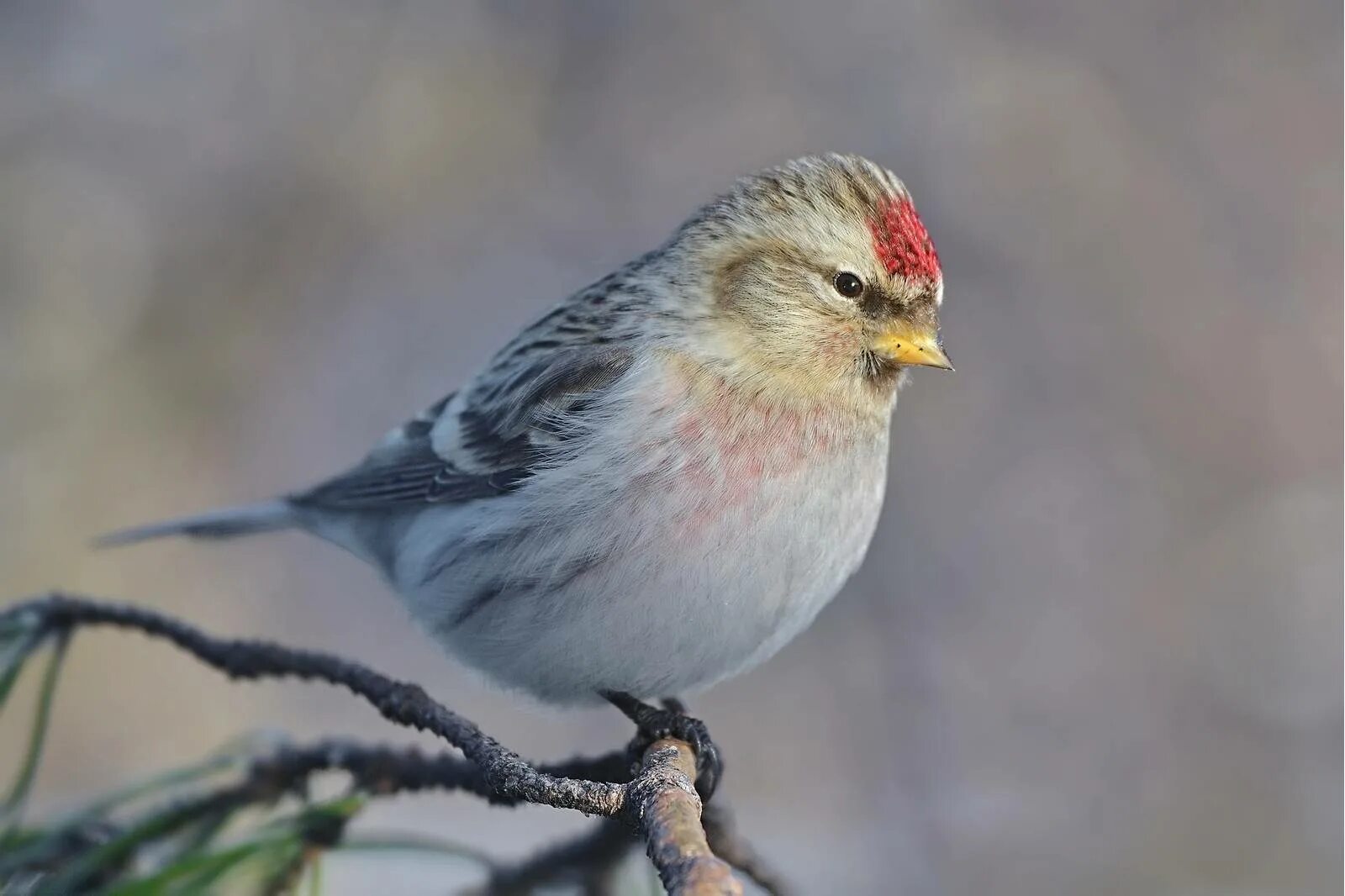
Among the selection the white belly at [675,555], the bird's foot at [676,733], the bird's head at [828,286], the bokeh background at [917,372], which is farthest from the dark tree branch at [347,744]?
the bokeh background at [917,372]

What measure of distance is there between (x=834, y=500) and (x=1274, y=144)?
2620mm

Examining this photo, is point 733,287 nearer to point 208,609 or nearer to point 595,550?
point 595,550

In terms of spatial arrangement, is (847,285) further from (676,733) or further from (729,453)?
(676,733)

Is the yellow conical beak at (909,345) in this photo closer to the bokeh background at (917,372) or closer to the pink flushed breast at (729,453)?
the pink flushed breast at (729,453)

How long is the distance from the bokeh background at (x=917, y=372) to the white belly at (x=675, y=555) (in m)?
1.62

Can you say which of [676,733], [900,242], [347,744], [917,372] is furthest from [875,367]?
[917,372]

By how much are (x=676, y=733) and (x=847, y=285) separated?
64 centimetres

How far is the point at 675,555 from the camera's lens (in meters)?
1.77

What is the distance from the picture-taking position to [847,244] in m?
1.91

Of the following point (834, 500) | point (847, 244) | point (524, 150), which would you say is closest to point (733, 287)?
point (847, 244)

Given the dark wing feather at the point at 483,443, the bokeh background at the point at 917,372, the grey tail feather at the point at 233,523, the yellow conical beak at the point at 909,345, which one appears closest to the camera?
the yellow conical beak at the point at 909,345

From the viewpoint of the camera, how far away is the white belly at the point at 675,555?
5.82 feet

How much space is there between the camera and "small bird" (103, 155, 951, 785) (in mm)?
1791

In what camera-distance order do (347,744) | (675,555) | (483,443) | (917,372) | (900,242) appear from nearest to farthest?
(347,744), (675,555), (900,242), (483,443), (917,372)
